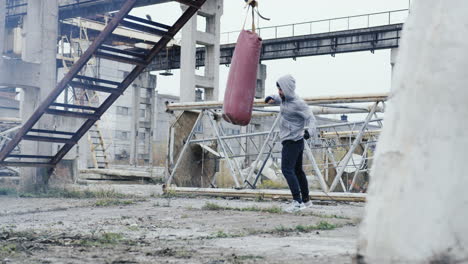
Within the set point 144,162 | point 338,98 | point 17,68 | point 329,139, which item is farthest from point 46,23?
point 144,162

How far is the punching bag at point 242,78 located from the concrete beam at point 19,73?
6.00 metres

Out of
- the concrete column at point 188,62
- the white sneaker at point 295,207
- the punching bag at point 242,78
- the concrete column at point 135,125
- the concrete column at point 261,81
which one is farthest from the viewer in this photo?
the concrete column at point 135,125

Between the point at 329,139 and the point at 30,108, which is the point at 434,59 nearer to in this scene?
the point at 30,108

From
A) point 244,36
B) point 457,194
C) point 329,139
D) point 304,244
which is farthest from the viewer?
point 329,139

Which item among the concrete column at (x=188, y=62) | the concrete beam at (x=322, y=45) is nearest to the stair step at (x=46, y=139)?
the concrete column at (x=188, y=62)

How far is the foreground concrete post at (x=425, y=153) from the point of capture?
6.68ft

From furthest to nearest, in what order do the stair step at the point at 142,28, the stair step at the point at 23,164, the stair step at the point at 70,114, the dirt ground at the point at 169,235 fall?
the stair step at the point at 23,164 < the stair step at the point at 70,114 < the stair step at the point at 142,28 < the dirt ground at the point at 169,235

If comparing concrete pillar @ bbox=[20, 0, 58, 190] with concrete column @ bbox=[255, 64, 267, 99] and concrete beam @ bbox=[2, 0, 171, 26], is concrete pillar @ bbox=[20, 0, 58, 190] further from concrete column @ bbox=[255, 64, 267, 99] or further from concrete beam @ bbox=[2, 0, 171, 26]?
concrete column @ bbox=[255, 64, 267, 99]

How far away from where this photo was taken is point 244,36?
22.1 feet

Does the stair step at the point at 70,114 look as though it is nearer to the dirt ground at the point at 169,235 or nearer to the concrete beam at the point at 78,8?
the dirt ground at the point at 169,235

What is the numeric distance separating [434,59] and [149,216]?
5297 mm

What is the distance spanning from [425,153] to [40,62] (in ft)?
35.5

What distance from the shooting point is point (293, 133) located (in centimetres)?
828

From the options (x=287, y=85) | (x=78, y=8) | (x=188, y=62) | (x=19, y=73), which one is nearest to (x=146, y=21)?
(x=287, y=85)
